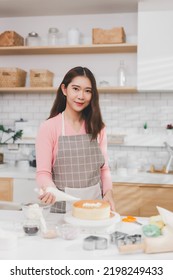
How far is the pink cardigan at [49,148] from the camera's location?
2107 millimetres

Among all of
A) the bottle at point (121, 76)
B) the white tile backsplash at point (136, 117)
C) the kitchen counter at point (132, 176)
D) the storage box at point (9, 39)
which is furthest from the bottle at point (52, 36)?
the kitchen counter at point (132, 176)

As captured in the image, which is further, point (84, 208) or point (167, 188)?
point (167, 188)

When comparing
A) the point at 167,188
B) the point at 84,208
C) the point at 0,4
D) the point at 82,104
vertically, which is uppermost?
the point at 0,4

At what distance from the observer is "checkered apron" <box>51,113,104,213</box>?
2.24 metres

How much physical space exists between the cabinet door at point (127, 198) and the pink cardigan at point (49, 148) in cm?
113

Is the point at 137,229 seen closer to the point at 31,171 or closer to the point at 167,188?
the point at 167,188

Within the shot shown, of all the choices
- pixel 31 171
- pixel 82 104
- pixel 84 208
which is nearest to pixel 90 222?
pixel 84 208

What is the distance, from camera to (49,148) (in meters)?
2.20

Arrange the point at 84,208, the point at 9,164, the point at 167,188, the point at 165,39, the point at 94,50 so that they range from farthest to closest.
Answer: the point at 9,164 < the point at 94,50 < the point at 165,39 < the point at 167,188 < the point at 84,208

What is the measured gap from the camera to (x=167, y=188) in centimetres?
342

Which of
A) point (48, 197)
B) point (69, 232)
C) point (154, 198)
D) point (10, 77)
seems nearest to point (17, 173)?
point (10, 77)

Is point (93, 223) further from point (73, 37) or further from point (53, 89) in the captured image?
point (73, 37)

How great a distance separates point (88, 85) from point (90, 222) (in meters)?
0.95

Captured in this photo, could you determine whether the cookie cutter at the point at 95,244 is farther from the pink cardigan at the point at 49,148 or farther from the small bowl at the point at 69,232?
the pink cardigan at the point at 49,148
